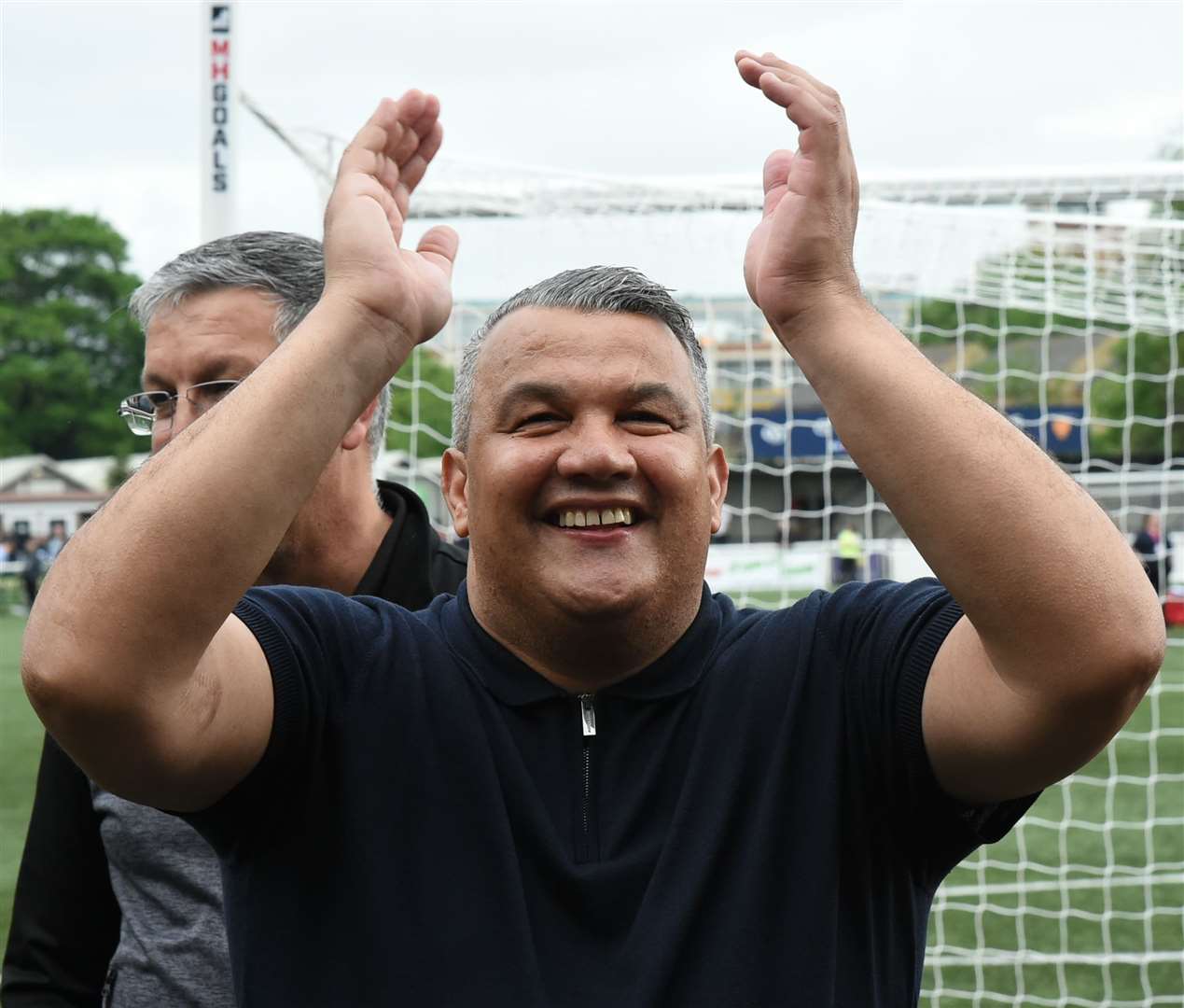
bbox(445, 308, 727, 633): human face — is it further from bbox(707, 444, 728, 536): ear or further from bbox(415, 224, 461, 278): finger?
bbox(415, 224, 461, 278): finger

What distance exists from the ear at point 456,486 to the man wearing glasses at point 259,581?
17 centimetres

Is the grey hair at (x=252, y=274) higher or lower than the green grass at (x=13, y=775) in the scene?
higher

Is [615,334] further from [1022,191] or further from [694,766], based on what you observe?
[1022,191]

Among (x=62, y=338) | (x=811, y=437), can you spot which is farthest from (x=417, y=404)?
(x=62, y=338)

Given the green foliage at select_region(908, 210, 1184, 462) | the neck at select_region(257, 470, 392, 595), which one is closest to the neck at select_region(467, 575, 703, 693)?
the neck at select_region(257, 470, 392, 595)

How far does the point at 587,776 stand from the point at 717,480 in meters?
0.52

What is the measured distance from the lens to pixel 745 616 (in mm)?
2033

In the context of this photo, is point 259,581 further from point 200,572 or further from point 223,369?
point 200,572

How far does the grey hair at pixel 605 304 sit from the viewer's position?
198cm

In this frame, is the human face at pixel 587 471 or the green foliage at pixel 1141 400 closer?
the human face at pixel 587 471

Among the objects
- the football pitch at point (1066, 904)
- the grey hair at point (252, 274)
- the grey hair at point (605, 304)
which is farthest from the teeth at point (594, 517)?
the football pitch at point (1066, 904)

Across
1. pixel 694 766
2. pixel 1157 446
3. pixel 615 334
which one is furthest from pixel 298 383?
pixel 1157 446

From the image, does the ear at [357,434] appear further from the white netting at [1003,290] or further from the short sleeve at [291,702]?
the white netting at [1003,290]

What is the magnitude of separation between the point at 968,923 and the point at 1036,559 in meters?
6.22
